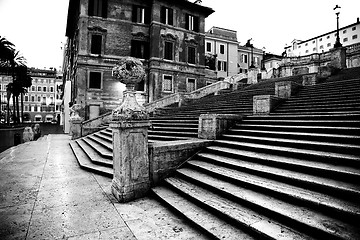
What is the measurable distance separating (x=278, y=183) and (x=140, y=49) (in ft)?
74.1

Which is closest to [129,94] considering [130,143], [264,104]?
[130,143]

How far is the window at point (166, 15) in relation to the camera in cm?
2339

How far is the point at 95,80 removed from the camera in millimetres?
20672

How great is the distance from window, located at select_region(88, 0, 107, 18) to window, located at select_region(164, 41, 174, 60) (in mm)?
7364

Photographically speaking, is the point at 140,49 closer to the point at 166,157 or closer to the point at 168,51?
the point at 168,51

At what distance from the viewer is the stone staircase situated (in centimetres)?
278

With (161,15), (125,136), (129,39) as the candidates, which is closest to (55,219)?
(125,136)

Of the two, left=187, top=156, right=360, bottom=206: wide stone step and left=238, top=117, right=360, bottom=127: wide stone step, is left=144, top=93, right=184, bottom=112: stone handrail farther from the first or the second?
left=187, top=156, right=360, bottom=206: wide stone step

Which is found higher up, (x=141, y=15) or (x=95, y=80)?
(x=141, y=15)

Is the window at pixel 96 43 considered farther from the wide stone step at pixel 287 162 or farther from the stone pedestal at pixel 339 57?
the stone pedestal at pixel 339 57

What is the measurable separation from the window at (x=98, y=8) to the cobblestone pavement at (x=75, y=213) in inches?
776

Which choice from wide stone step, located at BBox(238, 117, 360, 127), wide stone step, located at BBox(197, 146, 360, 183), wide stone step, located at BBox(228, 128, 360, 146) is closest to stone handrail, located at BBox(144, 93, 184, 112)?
wide stone step, located at BBox(238, 117, 360, 127)

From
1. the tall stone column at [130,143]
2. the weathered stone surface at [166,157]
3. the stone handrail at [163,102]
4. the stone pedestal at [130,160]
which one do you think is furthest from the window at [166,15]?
the stone pedestal at [130,160]

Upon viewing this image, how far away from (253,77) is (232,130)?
714 inches
